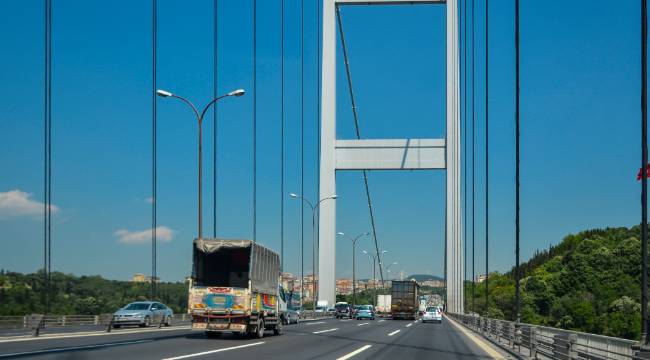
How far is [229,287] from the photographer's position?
25781 millimetres

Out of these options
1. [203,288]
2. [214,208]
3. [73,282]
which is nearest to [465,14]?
[214,208]

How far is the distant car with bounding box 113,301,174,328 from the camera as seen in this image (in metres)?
35.3

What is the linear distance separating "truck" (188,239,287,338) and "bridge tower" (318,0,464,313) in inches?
1258

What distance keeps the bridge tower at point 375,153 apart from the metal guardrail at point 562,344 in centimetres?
3115

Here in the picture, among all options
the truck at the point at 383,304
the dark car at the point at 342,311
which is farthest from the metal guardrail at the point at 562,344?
the truck at the point at 383,304

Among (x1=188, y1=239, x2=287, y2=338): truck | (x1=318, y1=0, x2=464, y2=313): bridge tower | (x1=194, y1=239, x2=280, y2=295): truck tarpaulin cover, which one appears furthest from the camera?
(x1=318, y1=0, x2=464, y2=313): bridge tower

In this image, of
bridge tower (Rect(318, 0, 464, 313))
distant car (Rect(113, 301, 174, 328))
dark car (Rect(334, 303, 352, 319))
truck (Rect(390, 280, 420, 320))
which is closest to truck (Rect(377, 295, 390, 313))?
dark car (Rect(334, 303, 352, 319))

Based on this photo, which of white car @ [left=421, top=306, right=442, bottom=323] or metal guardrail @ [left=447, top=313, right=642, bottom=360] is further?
white car @ [left=421, top=306, right=442, bottom=323]

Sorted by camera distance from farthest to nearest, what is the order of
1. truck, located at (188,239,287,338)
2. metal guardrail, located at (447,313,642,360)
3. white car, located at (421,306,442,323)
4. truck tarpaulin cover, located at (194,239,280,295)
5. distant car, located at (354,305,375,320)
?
distant car, located at (354,305,375,320) < white car, located at (421,306,442,323) < truck tarpaulin cover, located at (194,239,280,295) < truck, located at (188,239,287,338) < metal guardrail, located at (447,313,642,360)

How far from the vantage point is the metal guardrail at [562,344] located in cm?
1330

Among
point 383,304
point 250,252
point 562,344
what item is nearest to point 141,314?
point 250,252

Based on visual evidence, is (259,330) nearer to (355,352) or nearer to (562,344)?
(355,352)

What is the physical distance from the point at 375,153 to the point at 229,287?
38.1 metres

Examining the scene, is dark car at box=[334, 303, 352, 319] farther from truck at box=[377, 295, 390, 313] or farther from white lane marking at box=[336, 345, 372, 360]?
white lane marking at box=[336, 345, 372, 360]
